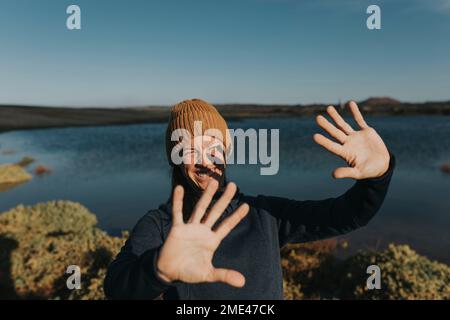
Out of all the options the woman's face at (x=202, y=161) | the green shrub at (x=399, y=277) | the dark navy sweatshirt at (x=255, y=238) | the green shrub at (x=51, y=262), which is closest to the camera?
the dark navy sweatshirt at (x=255, y=238)

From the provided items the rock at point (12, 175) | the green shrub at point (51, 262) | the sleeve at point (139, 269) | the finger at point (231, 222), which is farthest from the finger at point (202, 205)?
the rock at point (12, 175)

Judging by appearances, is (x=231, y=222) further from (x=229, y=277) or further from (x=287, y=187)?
(x=287, y=187)

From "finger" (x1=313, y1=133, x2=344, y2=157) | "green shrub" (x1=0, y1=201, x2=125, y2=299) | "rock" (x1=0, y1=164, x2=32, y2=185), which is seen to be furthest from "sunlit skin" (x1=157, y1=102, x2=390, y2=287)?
"rock" (x1=0, y1=164, x2=32, y2=185)

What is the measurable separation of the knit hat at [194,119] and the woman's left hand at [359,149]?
595 mm

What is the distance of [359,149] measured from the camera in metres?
1.71

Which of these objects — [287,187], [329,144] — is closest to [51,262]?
[329,144]

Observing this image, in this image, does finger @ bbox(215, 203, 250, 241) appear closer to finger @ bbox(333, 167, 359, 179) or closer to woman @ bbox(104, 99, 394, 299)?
woman @ bbox(104, 99, 394, 299)

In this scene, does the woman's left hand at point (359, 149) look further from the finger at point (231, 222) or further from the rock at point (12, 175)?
the rock at point (12, 175)

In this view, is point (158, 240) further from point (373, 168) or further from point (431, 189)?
point (431, 189)

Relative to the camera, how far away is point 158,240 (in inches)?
68.3

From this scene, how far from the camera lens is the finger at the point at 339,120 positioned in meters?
1.74

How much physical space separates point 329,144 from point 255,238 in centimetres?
66

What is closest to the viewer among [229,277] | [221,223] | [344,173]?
[229,277]
